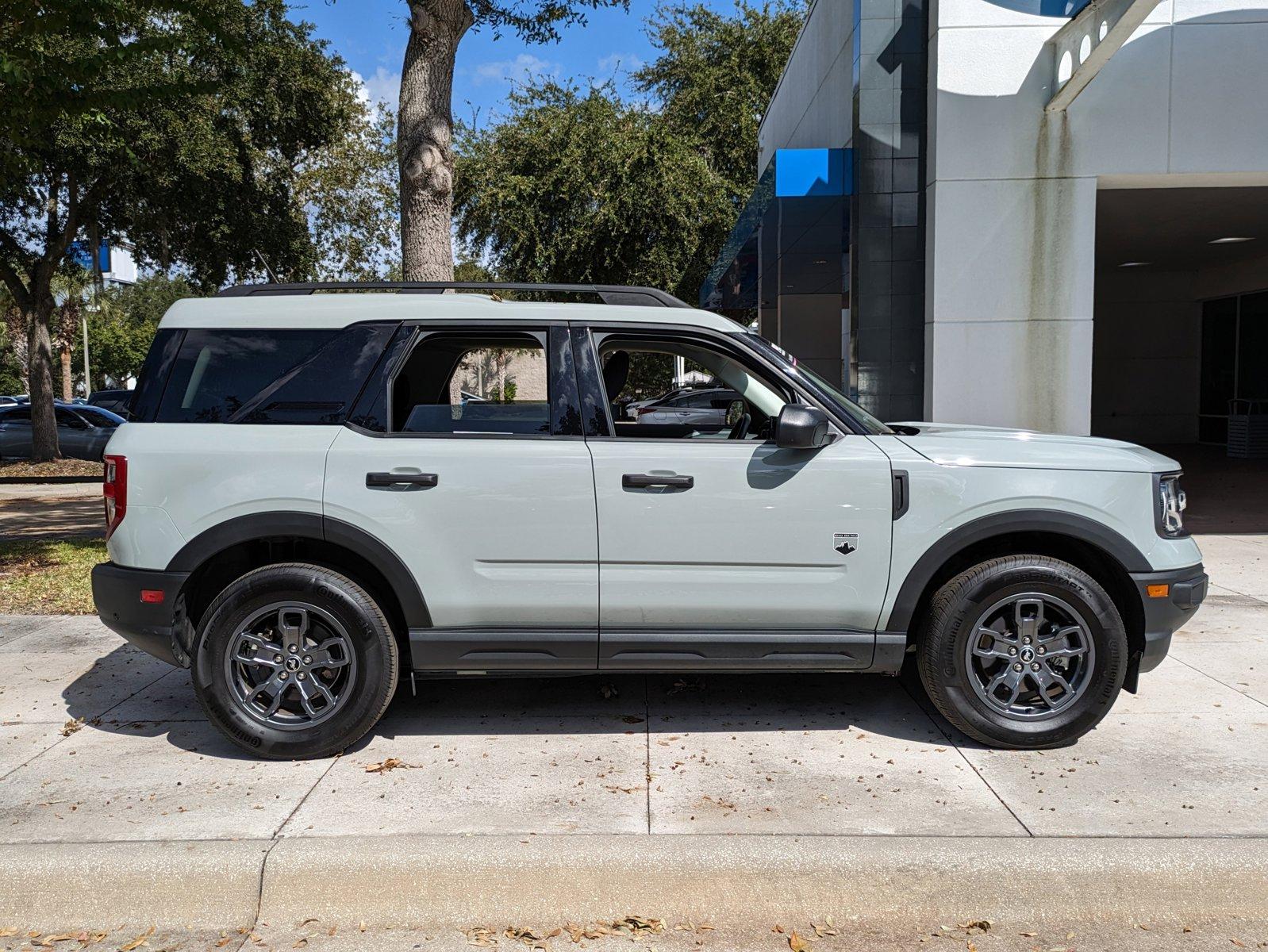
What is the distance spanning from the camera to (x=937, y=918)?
332 centimetres

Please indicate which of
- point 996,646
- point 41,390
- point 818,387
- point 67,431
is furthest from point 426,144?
point 67,431

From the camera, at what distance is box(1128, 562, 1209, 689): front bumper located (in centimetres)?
432

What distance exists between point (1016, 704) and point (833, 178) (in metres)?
8.23

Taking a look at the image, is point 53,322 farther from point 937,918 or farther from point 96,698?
point 937,918

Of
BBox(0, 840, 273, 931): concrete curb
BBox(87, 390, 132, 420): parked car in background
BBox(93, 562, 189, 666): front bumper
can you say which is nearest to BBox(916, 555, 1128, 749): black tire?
BBox(0, 840, 273, 931): concrete curb

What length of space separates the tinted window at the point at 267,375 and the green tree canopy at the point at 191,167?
10893 millimetres

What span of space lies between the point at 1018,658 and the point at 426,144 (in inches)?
268

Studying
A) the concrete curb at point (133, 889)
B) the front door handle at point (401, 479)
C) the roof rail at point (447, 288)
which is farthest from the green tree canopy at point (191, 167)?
the concrete curb at point (133, 889)

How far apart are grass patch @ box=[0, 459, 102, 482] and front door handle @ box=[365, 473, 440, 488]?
16283mm

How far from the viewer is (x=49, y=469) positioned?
19.1m

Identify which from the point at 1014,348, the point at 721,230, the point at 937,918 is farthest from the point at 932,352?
the point at 721,230

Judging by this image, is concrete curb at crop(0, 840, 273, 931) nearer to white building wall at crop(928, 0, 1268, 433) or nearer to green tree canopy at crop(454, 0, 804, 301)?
white building wall at crop(928, 0, 1268, 433)

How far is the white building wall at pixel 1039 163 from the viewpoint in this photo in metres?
9.23

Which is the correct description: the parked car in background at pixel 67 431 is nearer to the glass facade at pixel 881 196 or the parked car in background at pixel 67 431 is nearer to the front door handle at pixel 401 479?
the glass facade at pixel 881 196
